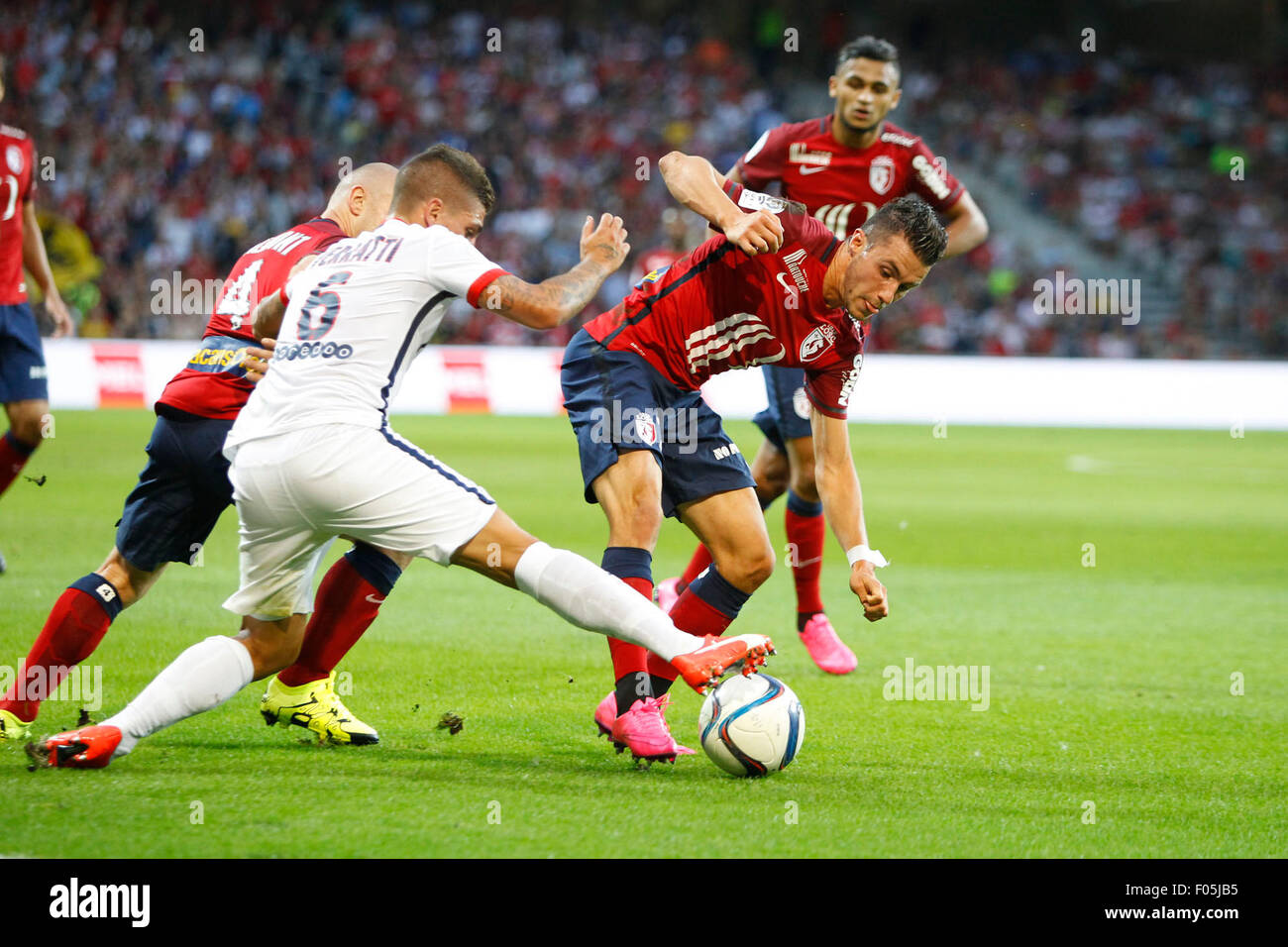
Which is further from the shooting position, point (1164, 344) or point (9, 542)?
point (1164, 344)

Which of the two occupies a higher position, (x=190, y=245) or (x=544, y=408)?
(x=190, y=245)

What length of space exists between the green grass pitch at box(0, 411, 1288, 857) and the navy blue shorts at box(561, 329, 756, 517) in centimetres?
95

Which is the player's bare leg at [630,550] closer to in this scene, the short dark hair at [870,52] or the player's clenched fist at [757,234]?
the player's clenched fist at [757,234]

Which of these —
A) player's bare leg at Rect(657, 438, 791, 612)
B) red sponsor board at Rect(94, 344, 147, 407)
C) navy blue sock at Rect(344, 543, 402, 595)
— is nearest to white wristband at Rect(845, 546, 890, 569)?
navy blue sock at Rect(344, 543, 402, 595)

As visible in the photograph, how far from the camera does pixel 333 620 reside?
16.7ft

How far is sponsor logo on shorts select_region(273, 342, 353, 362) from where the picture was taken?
14.1 ft

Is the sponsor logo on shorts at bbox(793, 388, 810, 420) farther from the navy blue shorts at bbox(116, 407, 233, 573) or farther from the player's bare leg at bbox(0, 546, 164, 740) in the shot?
the player's bare leg at bbox(0, 546, 164, 740)

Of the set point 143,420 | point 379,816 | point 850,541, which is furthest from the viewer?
point 143,420

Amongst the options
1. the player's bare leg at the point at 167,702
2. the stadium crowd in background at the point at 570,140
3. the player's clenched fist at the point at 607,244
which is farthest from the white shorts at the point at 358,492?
the stadium crowd in background at the point at 570,140

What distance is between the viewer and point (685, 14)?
3075cm

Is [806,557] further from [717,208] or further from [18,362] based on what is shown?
[18,362]

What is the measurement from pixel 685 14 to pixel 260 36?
870 cm
